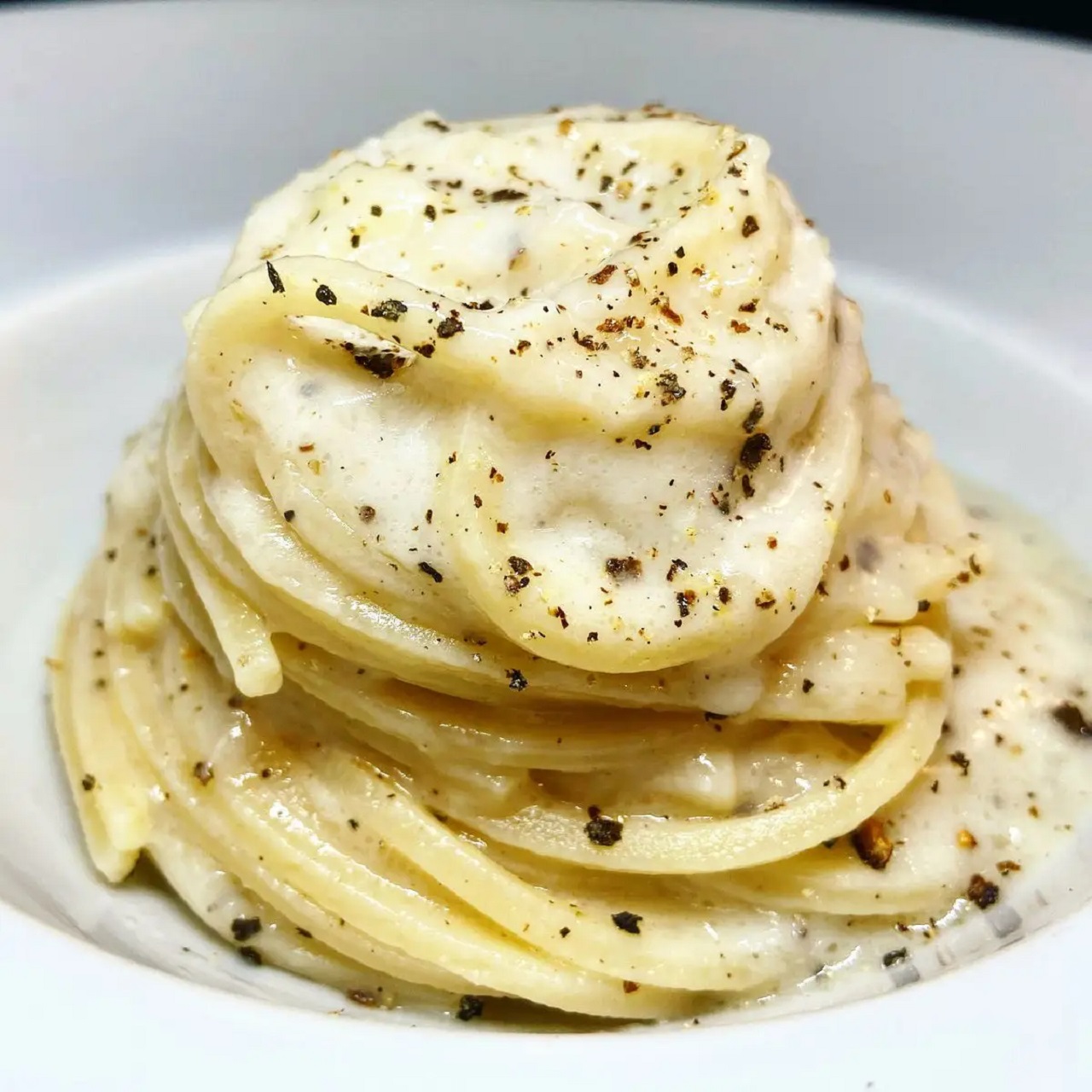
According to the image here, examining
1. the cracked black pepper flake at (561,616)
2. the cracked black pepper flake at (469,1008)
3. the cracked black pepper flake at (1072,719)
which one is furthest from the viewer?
the cracked black pepper flake at (1072,719)

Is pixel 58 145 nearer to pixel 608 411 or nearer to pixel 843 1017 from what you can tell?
pixel 608 411

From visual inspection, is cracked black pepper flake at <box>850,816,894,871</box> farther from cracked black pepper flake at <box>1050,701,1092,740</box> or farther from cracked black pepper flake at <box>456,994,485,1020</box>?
cracked black pepper flake at <box>456,994,485,1020</box>

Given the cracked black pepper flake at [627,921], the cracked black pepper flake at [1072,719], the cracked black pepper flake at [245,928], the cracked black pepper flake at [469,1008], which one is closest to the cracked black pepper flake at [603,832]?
the cracked black pepper flake at [627,921]

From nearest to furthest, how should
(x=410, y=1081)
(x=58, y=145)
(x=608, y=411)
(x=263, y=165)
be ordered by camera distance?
(x=410, y=1081) < (x=608, y=411) < (x=58, y=145) < (x=263, y=165)

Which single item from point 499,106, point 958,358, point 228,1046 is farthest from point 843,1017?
point 499,106

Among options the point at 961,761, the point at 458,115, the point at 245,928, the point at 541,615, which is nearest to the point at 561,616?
the point at 541,615

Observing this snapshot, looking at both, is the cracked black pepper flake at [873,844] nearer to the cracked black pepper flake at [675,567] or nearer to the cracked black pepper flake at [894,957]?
the cracked black pepper flake at [894,957]
